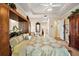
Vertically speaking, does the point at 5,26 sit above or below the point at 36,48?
above

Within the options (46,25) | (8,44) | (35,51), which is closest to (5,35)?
(8,44)

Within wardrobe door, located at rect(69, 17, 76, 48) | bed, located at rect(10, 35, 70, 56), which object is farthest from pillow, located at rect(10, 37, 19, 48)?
wardrobe door, located at rect(69, 17, 76, 48)

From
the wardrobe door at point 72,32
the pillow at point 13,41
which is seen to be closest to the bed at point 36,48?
the pillow at point 13,41

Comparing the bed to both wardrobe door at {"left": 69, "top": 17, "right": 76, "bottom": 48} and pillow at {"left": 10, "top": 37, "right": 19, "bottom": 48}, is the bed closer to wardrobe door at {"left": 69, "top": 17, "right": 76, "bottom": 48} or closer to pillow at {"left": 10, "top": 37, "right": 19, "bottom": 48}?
pillow at {"left": 10, "top": 37, "right": 19, "bottom": 48}

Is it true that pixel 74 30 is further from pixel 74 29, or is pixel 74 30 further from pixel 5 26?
pixel 5 26

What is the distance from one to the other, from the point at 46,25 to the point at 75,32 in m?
0.50

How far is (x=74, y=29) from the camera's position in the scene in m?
2.31

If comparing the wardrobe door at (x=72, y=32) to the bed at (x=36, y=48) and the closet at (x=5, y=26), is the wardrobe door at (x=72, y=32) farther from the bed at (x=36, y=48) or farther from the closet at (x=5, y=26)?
the closet at (x=5, y=26)

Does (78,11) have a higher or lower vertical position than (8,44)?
higher

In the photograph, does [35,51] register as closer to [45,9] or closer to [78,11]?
[45,9]

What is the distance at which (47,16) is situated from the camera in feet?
7.78

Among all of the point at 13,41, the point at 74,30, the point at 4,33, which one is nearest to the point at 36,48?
the point at 13,41

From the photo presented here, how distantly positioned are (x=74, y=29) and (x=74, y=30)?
17 mm

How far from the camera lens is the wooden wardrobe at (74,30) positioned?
2.30 meters
